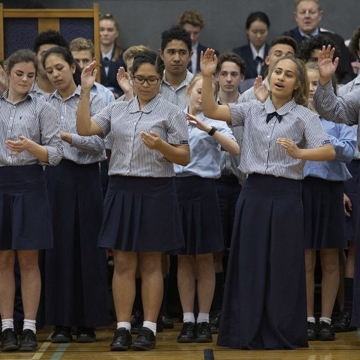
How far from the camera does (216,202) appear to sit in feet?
21.5

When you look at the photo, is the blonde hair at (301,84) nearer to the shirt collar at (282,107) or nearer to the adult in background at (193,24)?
the shirt collar at (282,107)

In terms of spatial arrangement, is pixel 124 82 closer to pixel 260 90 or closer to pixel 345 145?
pixel 260 90

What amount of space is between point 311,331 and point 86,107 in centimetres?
192

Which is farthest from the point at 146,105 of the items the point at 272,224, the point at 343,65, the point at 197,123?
the point at 343,65

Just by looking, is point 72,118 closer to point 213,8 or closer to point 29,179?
point 29,179

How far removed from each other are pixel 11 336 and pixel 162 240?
3.33 ft

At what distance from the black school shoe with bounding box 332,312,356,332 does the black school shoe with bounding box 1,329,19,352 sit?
80.3 inches

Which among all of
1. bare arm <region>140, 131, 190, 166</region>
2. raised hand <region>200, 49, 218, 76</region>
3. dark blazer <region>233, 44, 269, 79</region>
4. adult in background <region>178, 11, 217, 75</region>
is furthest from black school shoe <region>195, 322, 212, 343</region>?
adult in background <region>178, 11, 217, 75</region>

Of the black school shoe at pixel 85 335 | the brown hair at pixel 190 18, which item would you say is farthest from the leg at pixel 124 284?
the brown hair at pixel 190 18

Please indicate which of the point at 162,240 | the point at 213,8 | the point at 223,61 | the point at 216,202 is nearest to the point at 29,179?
the point at 162,240

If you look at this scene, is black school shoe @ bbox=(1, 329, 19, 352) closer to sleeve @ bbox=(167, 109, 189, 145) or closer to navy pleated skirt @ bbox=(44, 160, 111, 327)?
navy pleated skirt @ bbox=(44, 160, 111, 327)

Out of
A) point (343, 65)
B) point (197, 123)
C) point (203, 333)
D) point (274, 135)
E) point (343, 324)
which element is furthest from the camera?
point (343, 65)

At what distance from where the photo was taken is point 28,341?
589 centimetres

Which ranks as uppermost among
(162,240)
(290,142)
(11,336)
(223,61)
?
(223,61)
